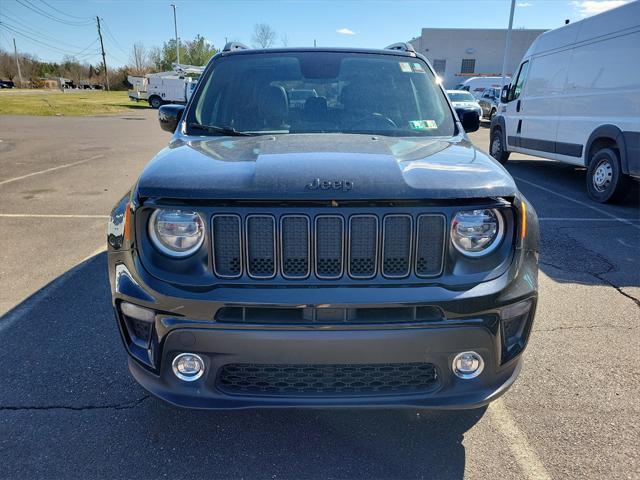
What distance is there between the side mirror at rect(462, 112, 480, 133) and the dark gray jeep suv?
1.60 meters

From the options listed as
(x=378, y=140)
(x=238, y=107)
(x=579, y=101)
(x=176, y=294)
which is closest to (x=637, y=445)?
(x=378, y=140)

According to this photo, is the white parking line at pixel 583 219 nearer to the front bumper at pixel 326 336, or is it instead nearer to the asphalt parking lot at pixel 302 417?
the asphalt parking lot at pixel 302 417

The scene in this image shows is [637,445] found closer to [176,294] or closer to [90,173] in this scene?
[176,294]

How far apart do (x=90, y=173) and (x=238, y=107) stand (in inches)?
314

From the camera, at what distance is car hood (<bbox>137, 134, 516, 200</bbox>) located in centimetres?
195

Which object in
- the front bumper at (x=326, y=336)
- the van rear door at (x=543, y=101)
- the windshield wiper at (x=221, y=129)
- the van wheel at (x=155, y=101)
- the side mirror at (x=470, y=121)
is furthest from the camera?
Answer: the van wheel at (x=155, y=101)

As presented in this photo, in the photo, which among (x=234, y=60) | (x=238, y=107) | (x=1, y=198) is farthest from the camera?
(x=1, y=198)

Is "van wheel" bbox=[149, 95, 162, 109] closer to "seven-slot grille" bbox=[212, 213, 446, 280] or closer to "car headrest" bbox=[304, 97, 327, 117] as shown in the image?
"car headrest" bbox=[304, 97, 327, 117]

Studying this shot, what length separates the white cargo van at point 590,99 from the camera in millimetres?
6977

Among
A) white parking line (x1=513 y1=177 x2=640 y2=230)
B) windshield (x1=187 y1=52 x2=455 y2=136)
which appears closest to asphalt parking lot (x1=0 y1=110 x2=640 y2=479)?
windshield (x1=187 y1=52 x2=455 y2=136)

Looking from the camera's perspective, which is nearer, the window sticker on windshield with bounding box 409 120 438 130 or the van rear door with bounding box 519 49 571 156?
the window sticker on windshield with bounding box 409 120 438 130

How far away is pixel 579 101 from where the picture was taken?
26.7 feet

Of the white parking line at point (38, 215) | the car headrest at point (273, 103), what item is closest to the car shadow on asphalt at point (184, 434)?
the car headrest at point (273, 103)

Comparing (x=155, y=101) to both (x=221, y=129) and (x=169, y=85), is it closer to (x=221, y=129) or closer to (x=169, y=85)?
(x=169, y=85)
